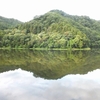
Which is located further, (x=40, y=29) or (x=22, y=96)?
(x=40, y=29)

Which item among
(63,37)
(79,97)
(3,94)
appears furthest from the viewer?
(63,37)

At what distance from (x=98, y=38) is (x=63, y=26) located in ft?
119

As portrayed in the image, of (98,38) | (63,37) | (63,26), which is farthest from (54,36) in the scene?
(98,38)

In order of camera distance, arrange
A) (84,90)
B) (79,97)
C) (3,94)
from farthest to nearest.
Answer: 1. (84,90)
2. (3,94)
3. (79,97)

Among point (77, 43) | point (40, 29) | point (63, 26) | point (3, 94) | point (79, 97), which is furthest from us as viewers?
point (40, 29)

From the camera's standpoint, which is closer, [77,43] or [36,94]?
[36,94]

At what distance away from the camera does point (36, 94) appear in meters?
13.0

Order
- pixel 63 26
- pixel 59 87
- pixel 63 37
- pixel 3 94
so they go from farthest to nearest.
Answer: pixel 63 26
pixel 63 37
pixel 59 87
pixel 3 94

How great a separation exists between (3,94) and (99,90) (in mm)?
6281

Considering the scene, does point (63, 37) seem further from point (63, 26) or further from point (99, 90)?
point (99, 90)

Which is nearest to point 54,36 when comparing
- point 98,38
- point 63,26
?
point 63,26

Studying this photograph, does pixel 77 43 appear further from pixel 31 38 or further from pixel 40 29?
pixel 40 29

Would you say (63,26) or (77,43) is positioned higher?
(63,26)

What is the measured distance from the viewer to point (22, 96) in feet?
41.7
